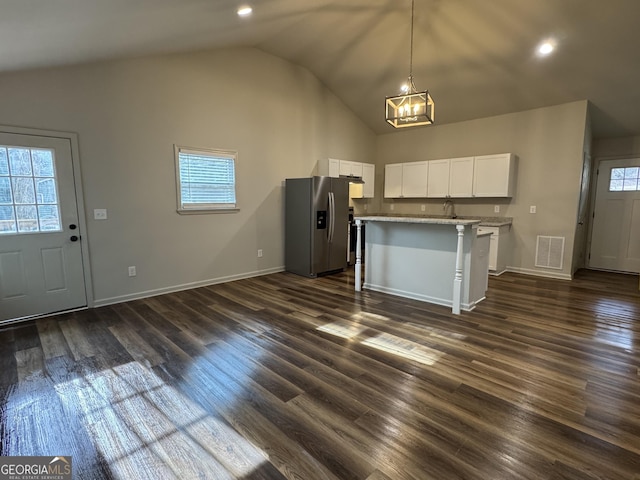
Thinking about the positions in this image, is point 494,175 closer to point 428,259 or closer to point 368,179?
point 368,179

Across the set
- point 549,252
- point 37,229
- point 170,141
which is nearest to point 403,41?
point 170,141

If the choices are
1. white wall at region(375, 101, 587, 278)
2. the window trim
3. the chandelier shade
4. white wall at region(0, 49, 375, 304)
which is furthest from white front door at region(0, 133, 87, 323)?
white wall at region(375, 101, 587, 278)

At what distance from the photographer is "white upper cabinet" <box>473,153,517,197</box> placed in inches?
220

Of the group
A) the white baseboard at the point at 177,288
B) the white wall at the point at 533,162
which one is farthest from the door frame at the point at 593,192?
the white baseboard at the point at 177,288

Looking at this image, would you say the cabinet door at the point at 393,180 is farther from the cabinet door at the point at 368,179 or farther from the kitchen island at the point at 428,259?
the kitchen island at the point at 428,259

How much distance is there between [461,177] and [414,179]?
3.14 ft

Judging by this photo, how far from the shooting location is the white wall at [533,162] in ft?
17.1

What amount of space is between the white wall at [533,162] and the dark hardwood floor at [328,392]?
6.40 feet

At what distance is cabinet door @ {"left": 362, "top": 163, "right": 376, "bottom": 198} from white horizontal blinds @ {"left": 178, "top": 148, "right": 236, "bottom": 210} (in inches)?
115

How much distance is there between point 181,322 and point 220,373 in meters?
1.28

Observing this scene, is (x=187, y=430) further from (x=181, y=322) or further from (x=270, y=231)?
(x=270, y=231)

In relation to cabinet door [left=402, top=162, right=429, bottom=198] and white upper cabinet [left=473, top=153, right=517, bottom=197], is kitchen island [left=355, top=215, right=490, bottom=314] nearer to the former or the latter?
white upper cabinet [left=473, top=153, right=517, bottom=197]

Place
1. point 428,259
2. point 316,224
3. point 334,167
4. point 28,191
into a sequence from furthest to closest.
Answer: point 334,167 < point 316,224 < point 428,259 < point 28,191

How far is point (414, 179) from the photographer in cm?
676
